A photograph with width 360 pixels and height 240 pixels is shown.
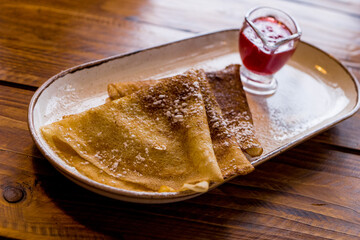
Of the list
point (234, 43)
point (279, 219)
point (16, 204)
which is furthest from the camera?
point (234, 43)

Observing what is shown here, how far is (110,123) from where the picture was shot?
3.52ft

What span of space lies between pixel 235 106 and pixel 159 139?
0.33 meters

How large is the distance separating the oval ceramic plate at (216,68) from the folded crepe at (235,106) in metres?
0.06

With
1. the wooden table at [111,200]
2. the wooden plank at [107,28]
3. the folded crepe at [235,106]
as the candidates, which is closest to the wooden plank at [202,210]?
the wooden table at [111,200]

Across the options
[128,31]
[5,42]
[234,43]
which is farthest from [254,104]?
[5,42]

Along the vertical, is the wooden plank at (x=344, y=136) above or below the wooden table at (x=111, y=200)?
A: above

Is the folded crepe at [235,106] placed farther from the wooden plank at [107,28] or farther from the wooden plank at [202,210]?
the wooden plank at [107,28]

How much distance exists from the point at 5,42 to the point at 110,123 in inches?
28.3

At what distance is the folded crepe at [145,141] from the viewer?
984 mm

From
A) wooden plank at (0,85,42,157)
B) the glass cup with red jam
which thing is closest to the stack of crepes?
wooden plank at (0,85,42,157)

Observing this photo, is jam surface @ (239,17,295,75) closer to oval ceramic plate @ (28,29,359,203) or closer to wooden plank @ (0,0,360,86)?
oval ceramic plate @ (28,29,359,203)

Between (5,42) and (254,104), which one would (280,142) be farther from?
(5,42)

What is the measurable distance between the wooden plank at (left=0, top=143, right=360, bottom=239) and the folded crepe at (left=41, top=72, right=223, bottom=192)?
8cm

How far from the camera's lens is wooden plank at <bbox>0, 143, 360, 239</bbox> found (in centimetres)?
94
